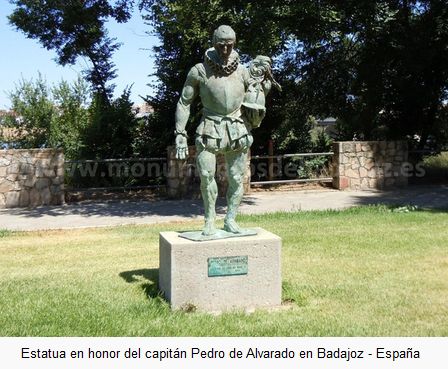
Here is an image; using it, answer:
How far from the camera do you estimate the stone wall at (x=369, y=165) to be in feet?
46.6

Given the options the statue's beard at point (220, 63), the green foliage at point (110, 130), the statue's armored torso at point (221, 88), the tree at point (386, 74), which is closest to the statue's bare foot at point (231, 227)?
the statue's armored torso at point (221, 88)

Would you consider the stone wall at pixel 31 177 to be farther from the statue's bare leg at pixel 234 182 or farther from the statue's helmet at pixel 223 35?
the statue's helmet at pixel 223 35

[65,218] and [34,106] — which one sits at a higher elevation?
[34,106]

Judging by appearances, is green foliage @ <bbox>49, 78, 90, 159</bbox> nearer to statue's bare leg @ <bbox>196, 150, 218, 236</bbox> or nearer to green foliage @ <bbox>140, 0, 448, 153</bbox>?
green foliage @ <bbox>140, 0, 448, 153</bbox>

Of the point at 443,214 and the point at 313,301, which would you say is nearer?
the point at 313,301

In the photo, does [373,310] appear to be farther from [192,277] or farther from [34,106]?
[34,106]

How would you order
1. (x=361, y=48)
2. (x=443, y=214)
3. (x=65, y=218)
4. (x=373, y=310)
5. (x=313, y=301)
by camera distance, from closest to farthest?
1. (x=373, y=310)
2. (x=313, y=301)
3. (x=443, y=214)
4. (x=65, y=218)
5. (x=361, y=48)

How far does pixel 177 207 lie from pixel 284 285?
254 inches

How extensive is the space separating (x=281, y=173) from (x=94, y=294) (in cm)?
1066

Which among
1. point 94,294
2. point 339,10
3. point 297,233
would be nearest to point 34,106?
point 339,10

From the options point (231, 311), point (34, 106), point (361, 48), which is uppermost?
point (361, 48)

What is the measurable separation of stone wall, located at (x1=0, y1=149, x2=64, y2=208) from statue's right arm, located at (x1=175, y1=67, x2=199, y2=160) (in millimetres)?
7991

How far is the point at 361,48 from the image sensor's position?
49.3ft

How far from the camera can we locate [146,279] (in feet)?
18.7
